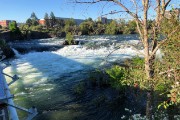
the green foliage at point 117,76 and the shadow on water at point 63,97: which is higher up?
the green foliage at point 117,76

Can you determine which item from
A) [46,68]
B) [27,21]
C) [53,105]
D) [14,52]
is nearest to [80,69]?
[46,68]

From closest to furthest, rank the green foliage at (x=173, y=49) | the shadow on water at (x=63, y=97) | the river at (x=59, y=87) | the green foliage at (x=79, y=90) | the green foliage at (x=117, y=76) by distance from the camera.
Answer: the green foliage at (x=173, y=49), the river at (x=59, y=87), the shadow on water at (x=63, y=97), the green foliage at (x=117, y=76), the green foliage at (x=79, y=90)

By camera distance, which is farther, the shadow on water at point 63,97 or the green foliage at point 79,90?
the green foliage at point 79,90

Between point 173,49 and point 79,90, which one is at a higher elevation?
point 173,49

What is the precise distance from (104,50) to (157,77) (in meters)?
22.6

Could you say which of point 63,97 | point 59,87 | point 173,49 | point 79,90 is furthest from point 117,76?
point 173,49

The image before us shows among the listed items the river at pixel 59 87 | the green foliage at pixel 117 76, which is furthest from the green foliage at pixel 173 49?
the green foliage at pixel 117 76

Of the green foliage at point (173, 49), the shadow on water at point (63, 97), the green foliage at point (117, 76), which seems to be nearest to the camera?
the green foliage at point (173, 49)

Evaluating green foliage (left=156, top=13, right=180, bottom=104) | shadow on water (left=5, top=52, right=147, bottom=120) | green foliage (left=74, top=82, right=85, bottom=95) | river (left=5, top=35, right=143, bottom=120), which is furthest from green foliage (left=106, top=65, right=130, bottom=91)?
green foliage (left=156, top=13, right=180, bottom=104)

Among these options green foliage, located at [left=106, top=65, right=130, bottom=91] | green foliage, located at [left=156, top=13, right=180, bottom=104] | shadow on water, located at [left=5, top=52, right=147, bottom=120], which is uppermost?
green foliage, located at [left=156, top=13, right=180, bottom=104]

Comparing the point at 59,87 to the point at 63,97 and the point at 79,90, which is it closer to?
the point at 79,90

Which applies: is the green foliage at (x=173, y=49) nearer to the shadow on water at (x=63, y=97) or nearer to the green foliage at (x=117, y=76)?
the shadow on water at (x=63, y=97)

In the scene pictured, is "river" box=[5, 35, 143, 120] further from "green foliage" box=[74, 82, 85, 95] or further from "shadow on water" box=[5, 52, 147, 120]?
"green foliage" box=[74, 82, 85, 95]

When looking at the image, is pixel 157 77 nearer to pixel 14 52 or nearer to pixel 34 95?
pixel 34 95
